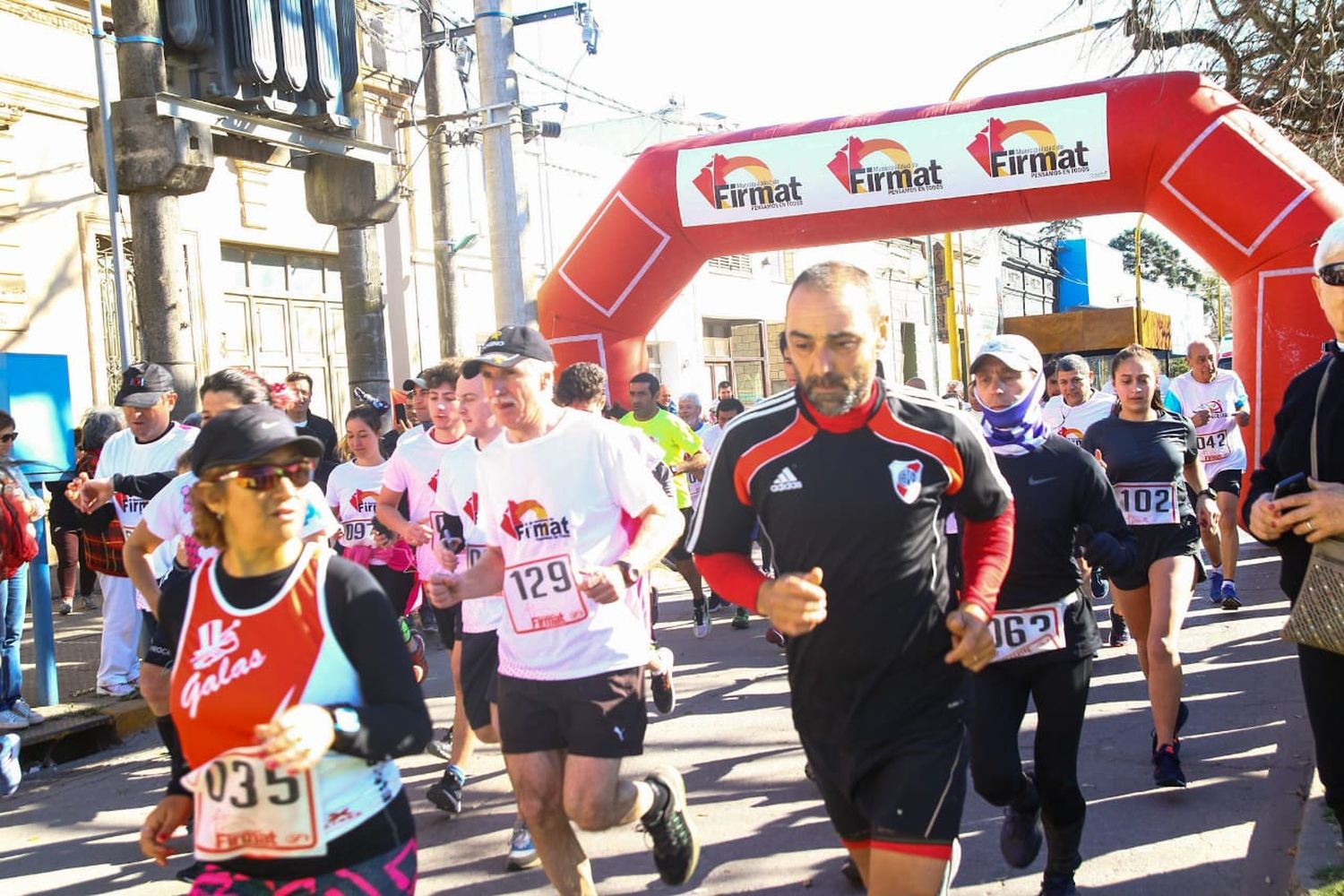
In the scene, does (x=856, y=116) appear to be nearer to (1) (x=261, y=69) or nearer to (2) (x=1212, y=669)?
(1) (x=261, y=69)

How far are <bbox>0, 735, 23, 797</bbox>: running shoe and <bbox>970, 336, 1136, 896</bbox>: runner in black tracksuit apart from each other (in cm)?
516

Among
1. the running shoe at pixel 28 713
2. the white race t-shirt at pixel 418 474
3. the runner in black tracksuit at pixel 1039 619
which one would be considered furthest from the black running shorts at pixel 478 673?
the running shoe at pixel 28 713

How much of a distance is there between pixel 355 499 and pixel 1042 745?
13.5 feet

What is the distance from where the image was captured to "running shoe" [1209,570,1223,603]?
10359 mm

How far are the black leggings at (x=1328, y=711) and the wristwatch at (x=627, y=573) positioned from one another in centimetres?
204

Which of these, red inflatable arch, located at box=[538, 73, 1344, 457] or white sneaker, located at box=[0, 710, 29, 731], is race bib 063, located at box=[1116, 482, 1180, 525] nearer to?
red inflatable arch, located at box=[538, 73, 1344, 457]

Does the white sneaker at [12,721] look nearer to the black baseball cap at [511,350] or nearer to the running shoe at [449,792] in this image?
the running shoe at [449,792]

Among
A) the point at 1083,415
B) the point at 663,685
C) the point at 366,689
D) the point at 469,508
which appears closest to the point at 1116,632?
the point at 1083,415

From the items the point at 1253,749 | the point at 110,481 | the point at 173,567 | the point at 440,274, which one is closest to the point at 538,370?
the point at 173,567

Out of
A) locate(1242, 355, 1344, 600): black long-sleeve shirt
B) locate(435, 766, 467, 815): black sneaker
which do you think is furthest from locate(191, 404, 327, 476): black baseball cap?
locate(435, 766, 467, 815): black sneaker

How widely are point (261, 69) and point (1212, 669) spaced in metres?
7.92

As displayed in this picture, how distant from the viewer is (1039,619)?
4422 millimetres

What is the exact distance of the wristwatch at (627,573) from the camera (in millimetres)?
4004

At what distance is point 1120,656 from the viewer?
28.4ft
